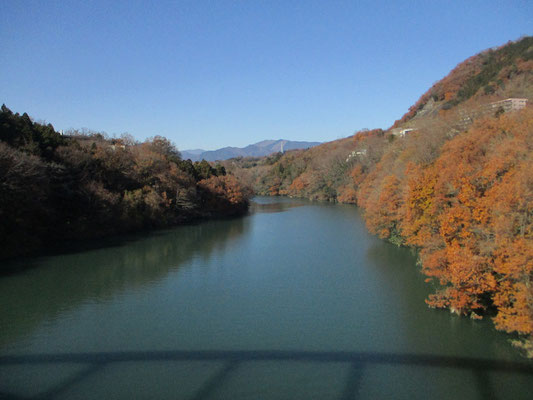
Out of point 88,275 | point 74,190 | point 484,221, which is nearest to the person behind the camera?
point 484,221

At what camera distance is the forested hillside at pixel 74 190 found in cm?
1953

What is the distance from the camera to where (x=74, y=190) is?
24.8 metres

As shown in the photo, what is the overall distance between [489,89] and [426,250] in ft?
144

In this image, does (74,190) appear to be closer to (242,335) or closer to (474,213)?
(242,335)

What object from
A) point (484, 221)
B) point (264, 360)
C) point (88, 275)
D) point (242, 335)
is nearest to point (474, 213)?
point (484, 221)

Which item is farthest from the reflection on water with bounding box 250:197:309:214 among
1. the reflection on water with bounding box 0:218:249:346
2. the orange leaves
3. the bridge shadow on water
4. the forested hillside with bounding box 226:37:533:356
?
the bridge shadow on water

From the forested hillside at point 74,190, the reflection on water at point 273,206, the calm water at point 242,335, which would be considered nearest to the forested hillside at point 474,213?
the calm water at point 242,335

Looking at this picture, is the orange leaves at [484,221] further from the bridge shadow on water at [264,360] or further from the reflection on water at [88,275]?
the reflection on water at [88,275]

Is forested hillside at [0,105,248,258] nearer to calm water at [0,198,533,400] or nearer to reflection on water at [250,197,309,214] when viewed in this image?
calm water at [0,198,533,400]

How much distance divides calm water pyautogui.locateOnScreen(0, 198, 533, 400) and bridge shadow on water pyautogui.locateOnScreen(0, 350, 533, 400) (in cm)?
4

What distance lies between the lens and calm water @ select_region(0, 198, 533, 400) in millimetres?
7996

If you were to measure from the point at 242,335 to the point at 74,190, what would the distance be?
19004 millimetres

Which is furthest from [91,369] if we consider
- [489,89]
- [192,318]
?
[489,89]

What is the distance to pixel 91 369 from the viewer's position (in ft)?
28.5
